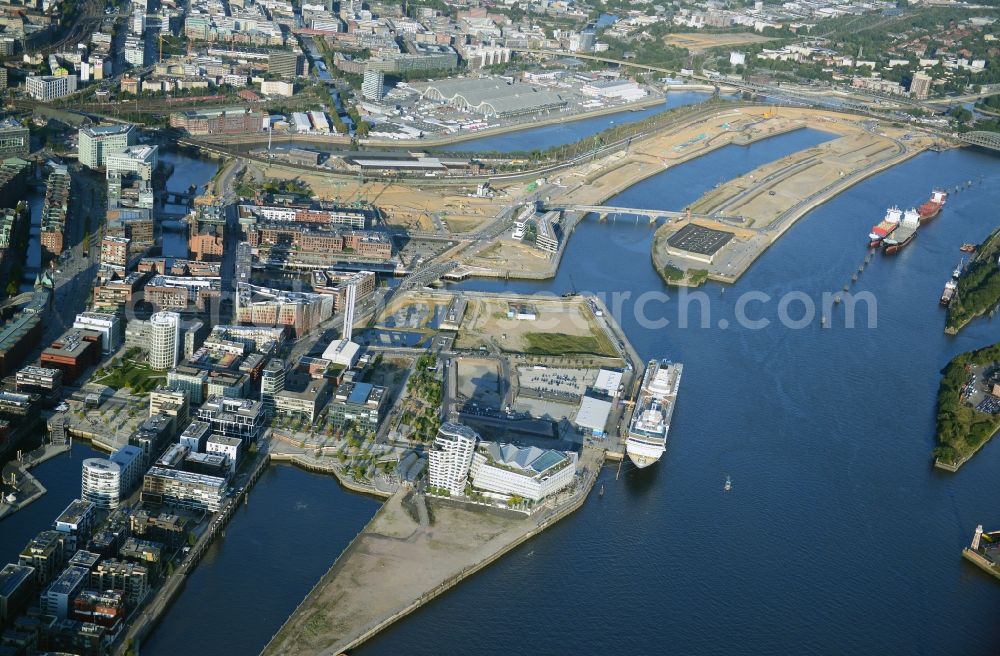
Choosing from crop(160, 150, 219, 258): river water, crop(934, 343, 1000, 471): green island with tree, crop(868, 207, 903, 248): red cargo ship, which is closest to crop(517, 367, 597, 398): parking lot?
crop(934, 343, 1000, 471): green island with tree

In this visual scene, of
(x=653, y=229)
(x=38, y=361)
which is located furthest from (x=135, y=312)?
(x=653, y=229)

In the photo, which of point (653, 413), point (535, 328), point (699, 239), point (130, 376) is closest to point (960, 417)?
point (653, 413)

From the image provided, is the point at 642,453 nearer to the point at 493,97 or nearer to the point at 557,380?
the point at 557,380

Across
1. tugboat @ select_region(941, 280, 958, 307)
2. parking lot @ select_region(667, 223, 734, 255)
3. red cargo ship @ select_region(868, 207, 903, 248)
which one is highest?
red cargo ship @ select_region(868, 207, 903, 248)

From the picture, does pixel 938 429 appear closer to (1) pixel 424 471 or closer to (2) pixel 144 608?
(1) pixel 424 471

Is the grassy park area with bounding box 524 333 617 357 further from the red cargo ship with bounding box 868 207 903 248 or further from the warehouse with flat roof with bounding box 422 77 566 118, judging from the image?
the warehouse with flat roof with bounding box 422 77 566 118

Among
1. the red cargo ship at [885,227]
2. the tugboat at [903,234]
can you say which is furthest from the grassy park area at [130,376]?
the tugboat at [903,234]
